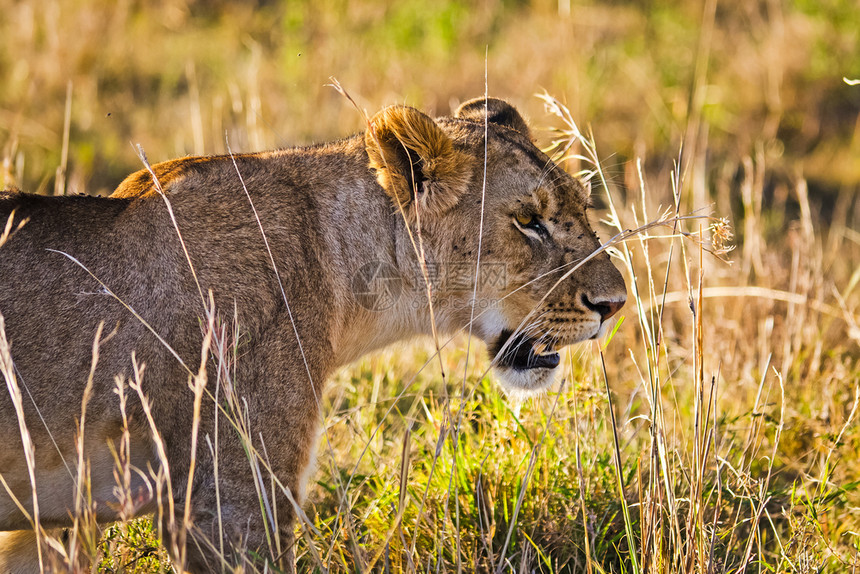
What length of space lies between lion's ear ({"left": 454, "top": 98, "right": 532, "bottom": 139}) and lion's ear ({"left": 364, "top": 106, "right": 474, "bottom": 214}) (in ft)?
2.10

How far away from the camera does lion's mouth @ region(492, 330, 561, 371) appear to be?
11.8 ft

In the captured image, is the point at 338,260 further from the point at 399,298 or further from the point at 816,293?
the point at 816,293

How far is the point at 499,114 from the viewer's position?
4.07m

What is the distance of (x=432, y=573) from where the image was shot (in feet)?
10.9

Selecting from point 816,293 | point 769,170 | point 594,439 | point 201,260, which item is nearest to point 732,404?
point 816,293

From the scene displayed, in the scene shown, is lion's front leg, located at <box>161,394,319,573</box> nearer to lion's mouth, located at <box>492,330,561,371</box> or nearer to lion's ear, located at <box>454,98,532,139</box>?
lion's mouth, located at <box>492,330,561,371</box>

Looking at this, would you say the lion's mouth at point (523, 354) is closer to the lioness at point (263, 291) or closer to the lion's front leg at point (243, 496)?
the lioness at point (263, 291)

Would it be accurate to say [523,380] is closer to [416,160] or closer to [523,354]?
[523,354]

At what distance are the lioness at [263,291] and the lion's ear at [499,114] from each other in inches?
11.4

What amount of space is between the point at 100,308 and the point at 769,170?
7120 mm

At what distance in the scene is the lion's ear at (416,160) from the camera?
3.22 m

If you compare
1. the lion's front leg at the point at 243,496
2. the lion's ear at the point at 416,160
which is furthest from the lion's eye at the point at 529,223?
the lion's front leg at the point at 243,496

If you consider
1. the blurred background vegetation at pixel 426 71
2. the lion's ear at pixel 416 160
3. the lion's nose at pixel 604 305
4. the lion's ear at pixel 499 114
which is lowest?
the lion's nose at pixel 604 305

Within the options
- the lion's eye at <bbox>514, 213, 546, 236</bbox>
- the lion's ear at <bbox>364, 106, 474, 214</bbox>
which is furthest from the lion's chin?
the lion's ear at <bbox>364, 106, 474, 214</bbox>
